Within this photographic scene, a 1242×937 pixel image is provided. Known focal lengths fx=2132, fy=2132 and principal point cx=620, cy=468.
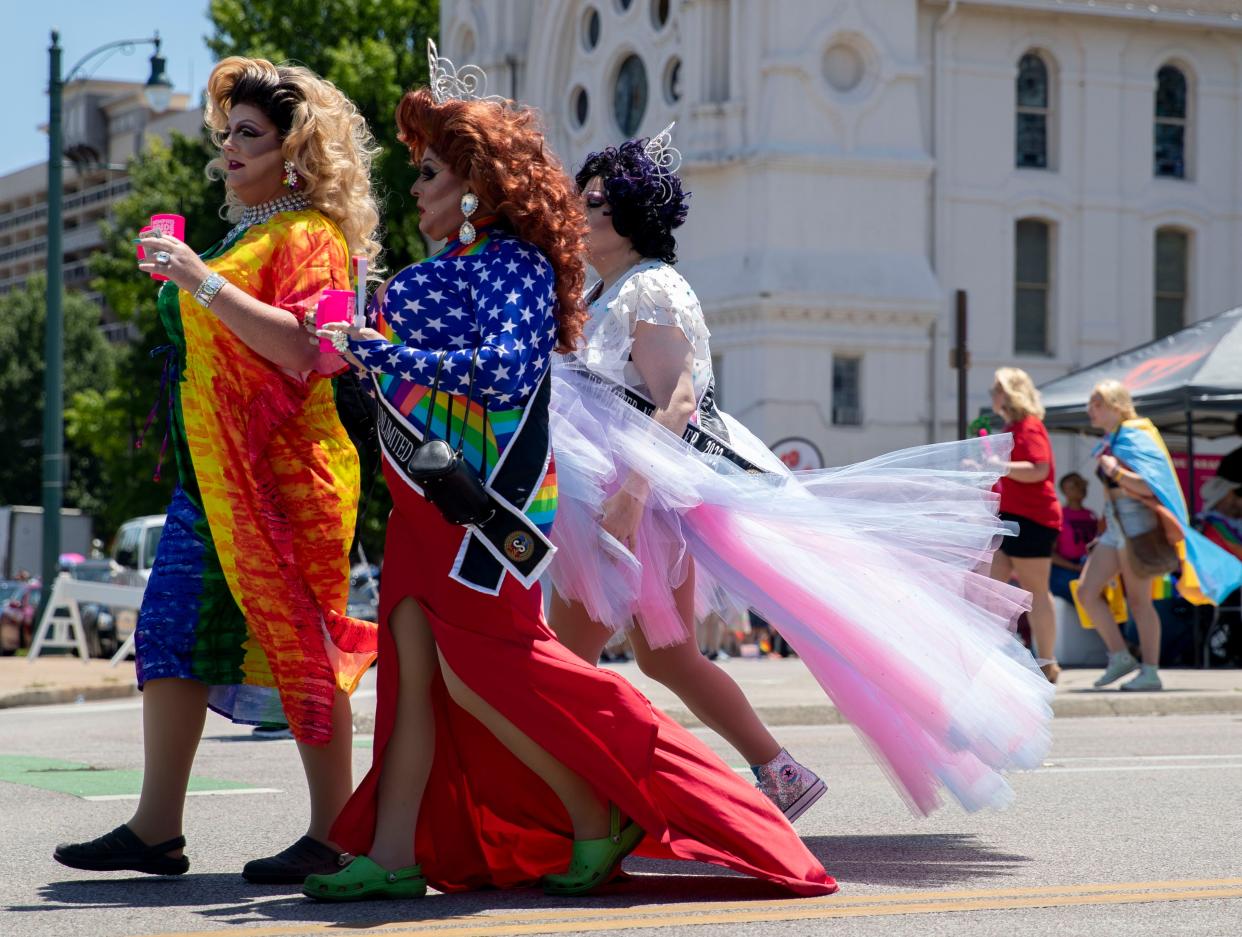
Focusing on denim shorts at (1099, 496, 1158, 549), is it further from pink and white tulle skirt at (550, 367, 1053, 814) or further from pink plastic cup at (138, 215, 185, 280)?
pink plastic cup at (138, 215, 185, 280)

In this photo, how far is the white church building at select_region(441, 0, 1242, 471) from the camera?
3519 centimetres

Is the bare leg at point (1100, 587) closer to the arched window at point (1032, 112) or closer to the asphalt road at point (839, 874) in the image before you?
the asphalt road at point (839, 874)

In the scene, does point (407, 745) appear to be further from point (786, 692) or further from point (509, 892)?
point (786, 692)

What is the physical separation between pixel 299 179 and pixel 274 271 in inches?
12.6

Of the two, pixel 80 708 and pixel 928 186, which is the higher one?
pixel 928 186

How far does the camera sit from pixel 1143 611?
43.9 ft

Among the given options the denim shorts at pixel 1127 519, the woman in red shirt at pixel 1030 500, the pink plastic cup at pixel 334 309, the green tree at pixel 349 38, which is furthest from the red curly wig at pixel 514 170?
the green tree at pixel 349 38

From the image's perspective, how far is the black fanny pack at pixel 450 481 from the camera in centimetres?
489

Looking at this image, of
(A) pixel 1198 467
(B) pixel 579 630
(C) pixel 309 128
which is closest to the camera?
(C) pixel 309 128

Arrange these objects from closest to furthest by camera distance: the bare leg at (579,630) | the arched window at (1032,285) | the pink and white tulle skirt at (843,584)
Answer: the pink and white tulle skirt at (843,584)
the bare leg at (579,630)
the arched window at (1032,285)

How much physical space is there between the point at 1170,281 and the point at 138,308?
19789 mm

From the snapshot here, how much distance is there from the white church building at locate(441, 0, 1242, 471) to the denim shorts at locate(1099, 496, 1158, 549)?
21500 millimetres

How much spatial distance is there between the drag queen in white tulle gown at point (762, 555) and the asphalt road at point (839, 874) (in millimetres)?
385

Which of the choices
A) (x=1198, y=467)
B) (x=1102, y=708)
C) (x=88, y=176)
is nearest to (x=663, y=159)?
(x=1102, y=708)
